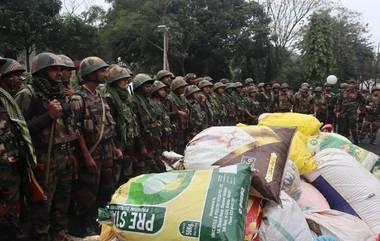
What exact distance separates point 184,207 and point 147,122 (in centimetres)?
329

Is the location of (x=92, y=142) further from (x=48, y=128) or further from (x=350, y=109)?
(x=350, y=109)

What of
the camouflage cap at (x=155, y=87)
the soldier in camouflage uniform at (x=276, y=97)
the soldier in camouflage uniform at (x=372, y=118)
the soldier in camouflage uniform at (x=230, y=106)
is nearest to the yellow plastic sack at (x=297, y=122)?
the camouflage cap at (x=155, y=87)

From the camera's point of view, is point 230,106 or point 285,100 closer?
point 230,106

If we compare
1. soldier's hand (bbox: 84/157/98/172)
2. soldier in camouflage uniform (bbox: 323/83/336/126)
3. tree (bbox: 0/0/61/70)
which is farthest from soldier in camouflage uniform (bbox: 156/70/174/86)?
tree (bbox: 0/0/61/70)

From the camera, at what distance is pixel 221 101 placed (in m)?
9.52

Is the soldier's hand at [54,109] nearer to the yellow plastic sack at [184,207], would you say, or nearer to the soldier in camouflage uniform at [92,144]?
the soldier in camouflage uniform at [92,144]

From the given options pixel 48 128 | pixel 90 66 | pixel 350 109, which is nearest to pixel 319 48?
Result: pixel 350 109

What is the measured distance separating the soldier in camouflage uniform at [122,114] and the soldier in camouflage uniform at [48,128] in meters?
0.97

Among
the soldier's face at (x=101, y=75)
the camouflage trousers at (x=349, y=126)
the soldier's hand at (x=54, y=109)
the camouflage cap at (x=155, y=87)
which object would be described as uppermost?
the soldier's face at (x=101, y=75)

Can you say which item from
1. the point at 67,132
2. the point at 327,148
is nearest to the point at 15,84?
the point at 67,132

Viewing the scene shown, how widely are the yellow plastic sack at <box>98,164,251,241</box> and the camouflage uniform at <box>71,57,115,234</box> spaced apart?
1.99 meters

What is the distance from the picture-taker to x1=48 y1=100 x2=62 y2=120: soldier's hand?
11.0 ft

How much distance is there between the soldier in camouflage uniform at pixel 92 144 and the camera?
4039 millimetres

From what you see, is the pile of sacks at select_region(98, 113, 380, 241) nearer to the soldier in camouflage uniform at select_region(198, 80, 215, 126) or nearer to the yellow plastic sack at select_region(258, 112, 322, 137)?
the yellow plastic sack at select_region(258, 112, 322, 137)
